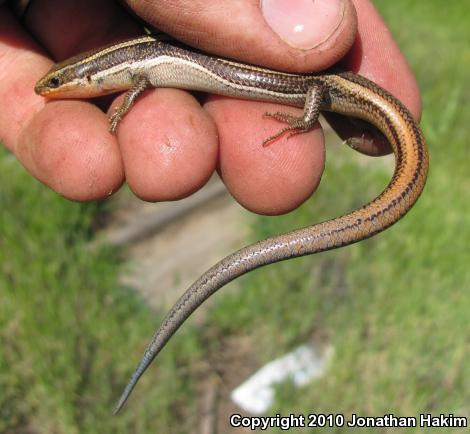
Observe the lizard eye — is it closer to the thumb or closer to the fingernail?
the thumb

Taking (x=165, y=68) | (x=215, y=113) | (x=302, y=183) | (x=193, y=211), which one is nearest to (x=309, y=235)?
(x=302, y=183)

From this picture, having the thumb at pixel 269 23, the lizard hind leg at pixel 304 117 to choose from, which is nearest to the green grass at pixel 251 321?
the lizard hind leg at pixel 304 117

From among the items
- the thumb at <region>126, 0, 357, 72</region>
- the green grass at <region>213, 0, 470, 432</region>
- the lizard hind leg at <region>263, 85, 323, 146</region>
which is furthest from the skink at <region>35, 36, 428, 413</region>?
the green grass at <region>213, 0, 470, 432</region>

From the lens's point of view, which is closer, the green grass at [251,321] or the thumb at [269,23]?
the thumb at [269,23]

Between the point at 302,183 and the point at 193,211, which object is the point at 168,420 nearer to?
the point at 302,183

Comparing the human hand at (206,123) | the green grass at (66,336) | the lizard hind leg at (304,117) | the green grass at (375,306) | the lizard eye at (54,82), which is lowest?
the green grass at (375,306)

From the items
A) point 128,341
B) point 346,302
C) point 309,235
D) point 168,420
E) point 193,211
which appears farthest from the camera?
point 193,211
